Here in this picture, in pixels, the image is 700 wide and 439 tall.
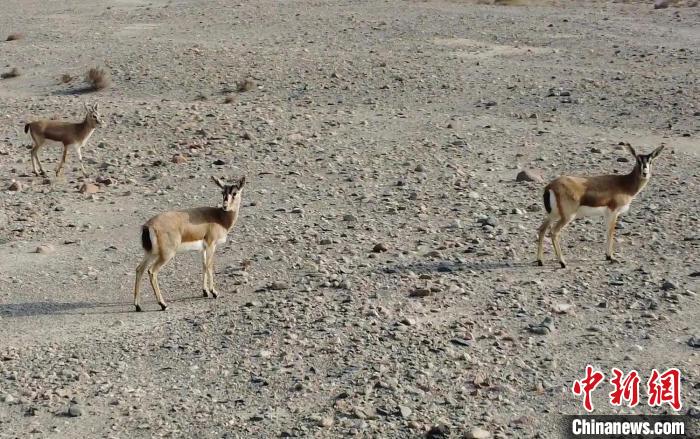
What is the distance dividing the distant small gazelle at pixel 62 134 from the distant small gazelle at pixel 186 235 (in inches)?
250

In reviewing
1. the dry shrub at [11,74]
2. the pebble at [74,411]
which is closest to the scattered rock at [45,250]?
the pebble at [74,411]

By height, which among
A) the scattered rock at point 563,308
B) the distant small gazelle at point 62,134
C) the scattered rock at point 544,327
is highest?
the distant small gazelle at point 62,134

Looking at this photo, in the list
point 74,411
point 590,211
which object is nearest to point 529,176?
point 590,211

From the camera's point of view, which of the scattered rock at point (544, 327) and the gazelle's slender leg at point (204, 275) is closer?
the scattered rock at point (544, 327)

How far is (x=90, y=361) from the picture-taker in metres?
11.0

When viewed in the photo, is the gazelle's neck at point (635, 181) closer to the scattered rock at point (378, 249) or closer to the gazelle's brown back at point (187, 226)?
the scattered rock at point (378, 249)

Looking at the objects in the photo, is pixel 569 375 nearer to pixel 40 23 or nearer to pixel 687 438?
pixel 687 438

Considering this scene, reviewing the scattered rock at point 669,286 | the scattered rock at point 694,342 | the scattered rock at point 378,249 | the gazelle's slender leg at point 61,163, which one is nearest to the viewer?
the scattered rock at point 694,342

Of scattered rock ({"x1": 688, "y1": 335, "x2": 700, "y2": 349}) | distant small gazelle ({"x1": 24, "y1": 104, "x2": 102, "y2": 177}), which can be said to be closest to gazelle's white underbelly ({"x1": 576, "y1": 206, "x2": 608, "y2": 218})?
scattered rock ({"x1": 688, "y1": 335, "x2": 700, "y2": 349})

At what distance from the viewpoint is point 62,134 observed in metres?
18.9

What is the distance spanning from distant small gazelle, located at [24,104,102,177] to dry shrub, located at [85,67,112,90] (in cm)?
582

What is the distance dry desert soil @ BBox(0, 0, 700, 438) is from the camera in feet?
33.5

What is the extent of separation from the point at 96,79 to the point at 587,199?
14887mm

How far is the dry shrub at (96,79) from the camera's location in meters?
24.8
